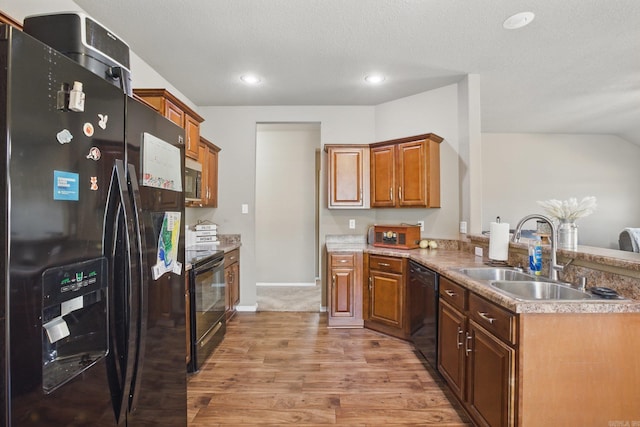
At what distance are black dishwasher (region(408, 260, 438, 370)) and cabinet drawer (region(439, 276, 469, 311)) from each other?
0.35 ft

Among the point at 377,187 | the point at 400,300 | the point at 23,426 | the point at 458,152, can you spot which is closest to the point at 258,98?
the point at 377,187

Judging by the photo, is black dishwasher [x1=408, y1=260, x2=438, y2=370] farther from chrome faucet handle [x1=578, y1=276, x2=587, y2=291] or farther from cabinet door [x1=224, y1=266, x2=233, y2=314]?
cabinet door [x1=224, y1=266, x2=233, y2=314]

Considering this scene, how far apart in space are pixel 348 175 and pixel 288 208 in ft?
6.09

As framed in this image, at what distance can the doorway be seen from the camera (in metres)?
5.11

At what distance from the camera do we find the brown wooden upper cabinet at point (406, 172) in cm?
312

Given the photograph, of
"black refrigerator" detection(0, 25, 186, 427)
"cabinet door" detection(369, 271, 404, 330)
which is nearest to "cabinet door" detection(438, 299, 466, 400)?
"cabinet door" detection(369, 271, 404, 330)

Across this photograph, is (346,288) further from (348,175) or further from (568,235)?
(568,235)

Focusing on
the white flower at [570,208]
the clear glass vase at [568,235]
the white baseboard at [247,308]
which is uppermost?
the white flower at [570,208]

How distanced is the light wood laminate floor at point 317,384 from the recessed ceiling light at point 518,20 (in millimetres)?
2750

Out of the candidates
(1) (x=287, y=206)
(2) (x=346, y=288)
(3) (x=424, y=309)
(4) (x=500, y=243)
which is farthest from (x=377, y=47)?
(1) (x=287, y=206)

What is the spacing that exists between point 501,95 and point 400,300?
285cm

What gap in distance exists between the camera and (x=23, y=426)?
74cm

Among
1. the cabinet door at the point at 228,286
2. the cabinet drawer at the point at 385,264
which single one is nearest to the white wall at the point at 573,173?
the cabinet drawer at the point at 385,264

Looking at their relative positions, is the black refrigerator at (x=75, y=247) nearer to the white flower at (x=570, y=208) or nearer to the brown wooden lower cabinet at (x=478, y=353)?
the brown wooden lower cabinet at (x=478, y=353)
